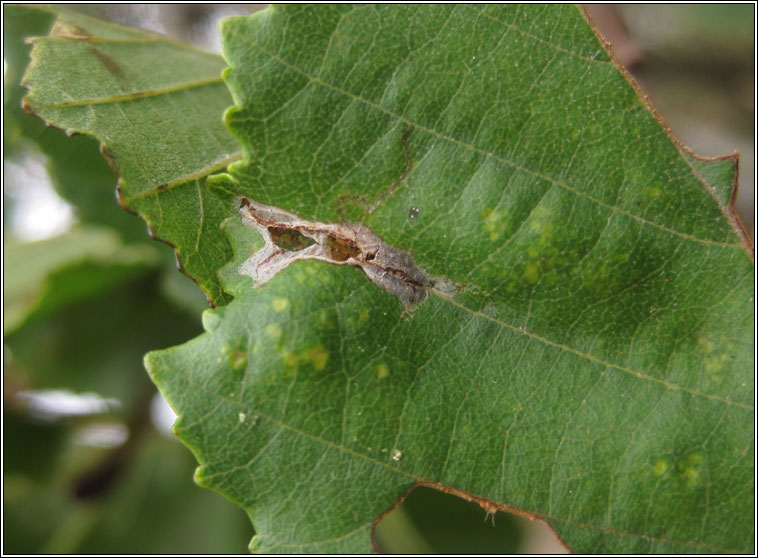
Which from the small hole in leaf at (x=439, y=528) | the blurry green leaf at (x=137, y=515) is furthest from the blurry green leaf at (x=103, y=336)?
the small hole in leaf at (x=439, y=528)

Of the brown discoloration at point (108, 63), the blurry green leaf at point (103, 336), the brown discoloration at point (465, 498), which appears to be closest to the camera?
the brown discoloration at point (465, 498)

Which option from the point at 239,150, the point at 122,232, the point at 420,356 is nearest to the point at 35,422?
the point at 122,232

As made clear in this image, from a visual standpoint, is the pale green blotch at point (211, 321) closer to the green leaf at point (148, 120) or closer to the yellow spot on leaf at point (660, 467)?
the green leaf at point (148, 120)

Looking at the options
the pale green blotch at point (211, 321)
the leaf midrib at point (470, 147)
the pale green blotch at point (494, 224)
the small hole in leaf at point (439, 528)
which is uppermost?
the leaf midrib at point (470, 147)

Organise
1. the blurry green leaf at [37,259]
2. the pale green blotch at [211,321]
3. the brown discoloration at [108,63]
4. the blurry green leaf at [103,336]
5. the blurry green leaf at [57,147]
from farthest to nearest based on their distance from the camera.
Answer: the blurry green leaf at [103,336], the blurry green leaf at [37,259], the blurry green leaf at [57,147], the brown discoloration at [108,63], the pale green blotch at [211,321]

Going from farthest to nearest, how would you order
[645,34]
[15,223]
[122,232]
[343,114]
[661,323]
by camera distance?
[15,223], [645,34], [122,232], [661,323], [343,114]

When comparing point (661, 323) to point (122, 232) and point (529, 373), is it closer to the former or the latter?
point (529, 373)
